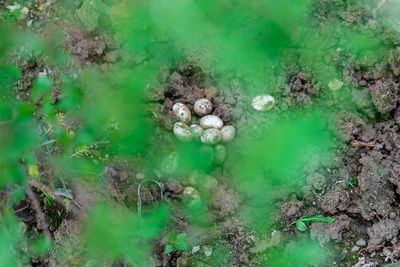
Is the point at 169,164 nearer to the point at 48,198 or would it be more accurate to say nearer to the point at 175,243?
the point at 175,243

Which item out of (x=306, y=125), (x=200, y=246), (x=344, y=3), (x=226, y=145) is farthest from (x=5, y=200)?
(x=344, y=3)

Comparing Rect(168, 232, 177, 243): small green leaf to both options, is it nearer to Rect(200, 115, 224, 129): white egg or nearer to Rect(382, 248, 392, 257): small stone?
Rect(200, 115, 224, 129): white egg

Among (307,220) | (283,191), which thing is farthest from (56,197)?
(307,220)

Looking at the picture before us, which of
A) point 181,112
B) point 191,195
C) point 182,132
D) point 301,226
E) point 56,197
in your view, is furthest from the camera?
point 181,112

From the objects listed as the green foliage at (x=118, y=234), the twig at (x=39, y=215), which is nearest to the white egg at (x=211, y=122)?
the green foliage at (x=118, y=234)

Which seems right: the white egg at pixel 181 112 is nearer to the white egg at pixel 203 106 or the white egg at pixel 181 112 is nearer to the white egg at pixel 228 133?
the white egg at pixel 203 106

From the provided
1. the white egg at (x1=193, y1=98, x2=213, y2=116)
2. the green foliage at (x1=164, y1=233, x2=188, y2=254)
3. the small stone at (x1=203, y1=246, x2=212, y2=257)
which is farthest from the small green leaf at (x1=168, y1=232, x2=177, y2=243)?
the white egg at (x1=193, y1=98, x2=213, y2=116)
